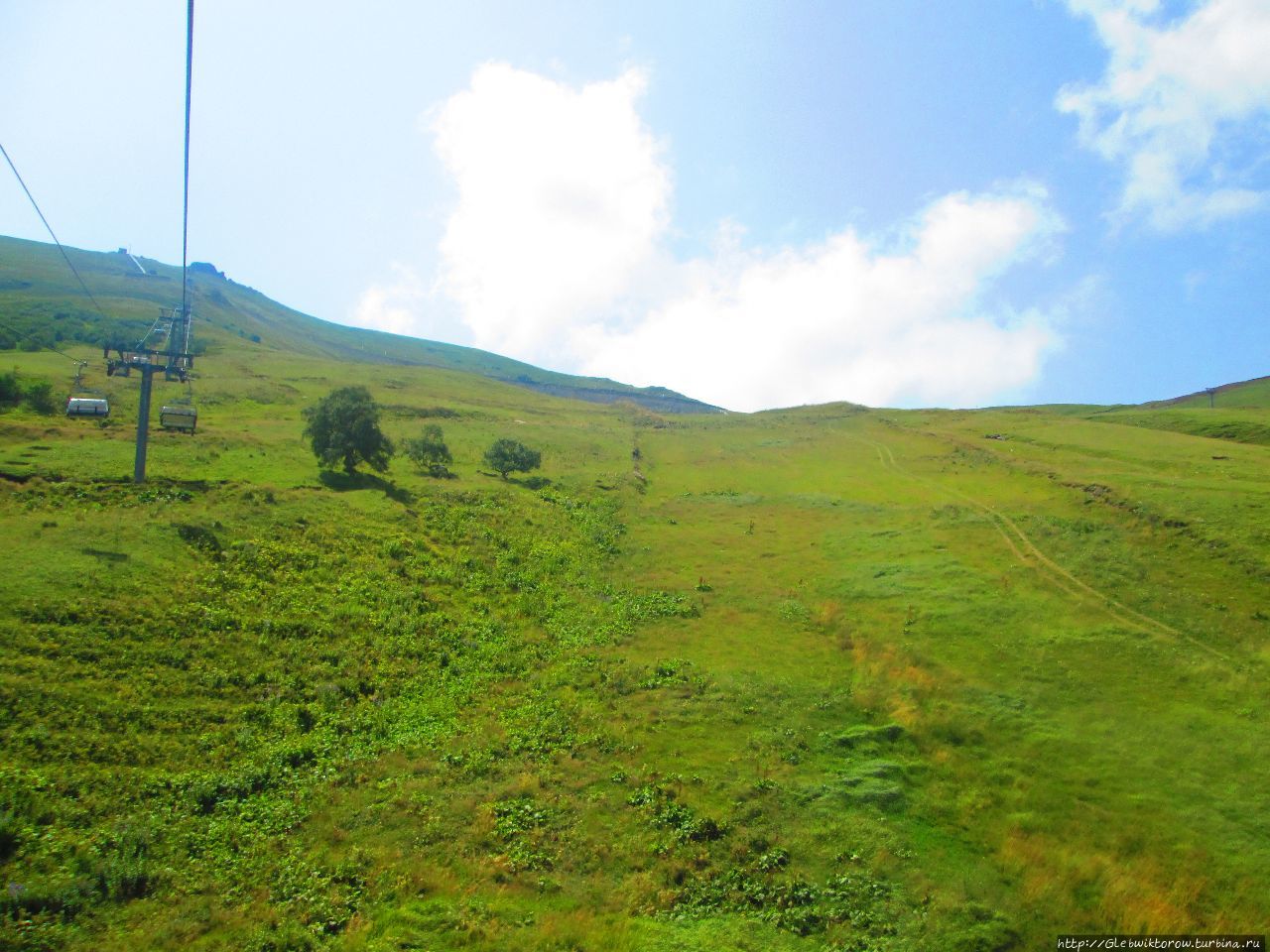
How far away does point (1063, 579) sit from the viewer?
127 feet

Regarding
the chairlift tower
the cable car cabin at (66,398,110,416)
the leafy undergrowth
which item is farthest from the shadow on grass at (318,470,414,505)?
Answer: the leafy undergrowth

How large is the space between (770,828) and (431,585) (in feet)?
77.5

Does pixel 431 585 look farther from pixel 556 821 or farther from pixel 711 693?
pixel 556 821

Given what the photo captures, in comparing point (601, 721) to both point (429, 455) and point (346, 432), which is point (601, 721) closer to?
point (346, 432)

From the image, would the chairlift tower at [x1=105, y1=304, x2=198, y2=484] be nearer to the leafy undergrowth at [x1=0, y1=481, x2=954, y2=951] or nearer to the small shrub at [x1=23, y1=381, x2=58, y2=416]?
the leafy undergrowth at [x1=0, y1=481, x2=954, y2=951]

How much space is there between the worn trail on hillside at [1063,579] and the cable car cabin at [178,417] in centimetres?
5436

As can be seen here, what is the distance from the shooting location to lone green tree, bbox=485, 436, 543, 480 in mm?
68438

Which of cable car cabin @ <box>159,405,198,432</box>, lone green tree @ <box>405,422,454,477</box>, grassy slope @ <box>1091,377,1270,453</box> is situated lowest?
lone green tree @ <box>405,422,454,477</box>

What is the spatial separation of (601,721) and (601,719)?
17 centimetres

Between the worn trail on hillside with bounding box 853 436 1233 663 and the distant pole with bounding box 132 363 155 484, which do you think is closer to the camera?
the worn trail on hillside with bounding box 853 436 1233 663

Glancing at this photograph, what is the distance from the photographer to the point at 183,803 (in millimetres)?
17469

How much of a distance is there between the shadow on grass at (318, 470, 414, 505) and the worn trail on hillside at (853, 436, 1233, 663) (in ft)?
142

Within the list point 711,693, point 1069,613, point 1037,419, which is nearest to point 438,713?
point 711,693

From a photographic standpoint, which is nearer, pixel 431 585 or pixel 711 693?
pixel 711 693
